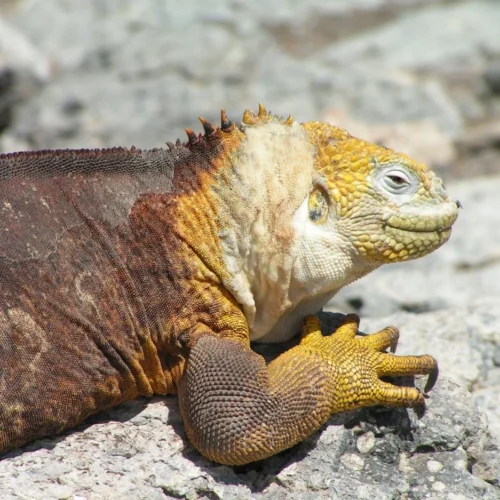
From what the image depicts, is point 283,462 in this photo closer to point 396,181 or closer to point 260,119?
point 396,181

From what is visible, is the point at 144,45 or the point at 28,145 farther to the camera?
the point at 144,45

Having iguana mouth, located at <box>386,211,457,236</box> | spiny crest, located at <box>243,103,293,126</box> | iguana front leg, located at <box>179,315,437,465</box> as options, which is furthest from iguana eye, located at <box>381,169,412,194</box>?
iguana front leg, located at <box>179,315,437,465</box>

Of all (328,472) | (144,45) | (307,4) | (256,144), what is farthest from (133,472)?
(307,4)

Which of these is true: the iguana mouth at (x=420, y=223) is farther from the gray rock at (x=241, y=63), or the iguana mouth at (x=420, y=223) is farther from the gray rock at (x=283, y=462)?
the gray rock at (x=241, y=63)

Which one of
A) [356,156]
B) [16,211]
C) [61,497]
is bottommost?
[61,497]

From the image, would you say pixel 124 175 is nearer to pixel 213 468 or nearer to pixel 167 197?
pixel 167 197

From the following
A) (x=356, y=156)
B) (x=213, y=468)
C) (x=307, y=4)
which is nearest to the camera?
(x=213, y=468)
